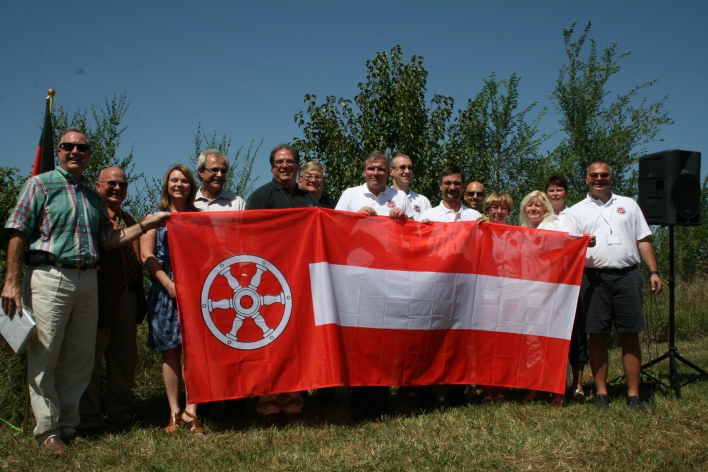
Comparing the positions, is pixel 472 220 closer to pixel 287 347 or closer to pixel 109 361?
pixel 287 347

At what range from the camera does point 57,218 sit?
426 cm

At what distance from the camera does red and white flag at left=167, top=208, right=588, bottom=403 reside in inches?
184

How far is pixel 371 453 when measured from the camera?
407cm

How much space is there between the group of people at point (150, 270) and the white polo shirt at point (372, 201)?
10mm

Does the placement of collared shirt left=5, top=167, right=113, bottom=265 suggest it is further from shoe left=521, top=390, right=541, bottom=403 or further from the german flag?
shoe left=521, top=390, right=541, bottom=403

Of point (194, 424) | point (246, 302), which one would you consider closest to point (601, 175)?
point (246, 302)

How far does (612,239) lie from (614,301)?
1.81ft

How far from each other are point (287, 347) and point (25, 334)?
1.83m

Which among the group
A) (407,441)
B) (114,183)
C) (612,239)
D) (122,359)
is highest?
(114,183)

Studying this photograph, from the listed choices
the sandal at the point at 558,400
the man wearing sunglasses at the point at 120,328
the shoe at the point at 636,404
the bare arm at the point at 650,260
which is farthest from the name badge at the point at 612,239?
the man wearing sunglasses at the point at 120,328

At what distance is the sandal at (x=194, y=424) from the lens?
15.4 feet

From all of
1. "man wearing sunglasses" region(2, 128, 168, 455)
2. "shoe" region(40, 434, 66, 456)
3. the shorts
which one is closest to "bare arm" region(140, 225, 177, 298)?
"man wearing sunglasses" region(2, 128, 168, 455)

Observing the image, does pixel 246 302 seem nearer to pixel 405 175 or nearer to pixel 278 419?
pixel 278 419

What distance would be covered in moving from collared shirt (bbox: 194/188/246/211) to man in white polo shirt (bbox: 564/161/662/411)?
3023mm
